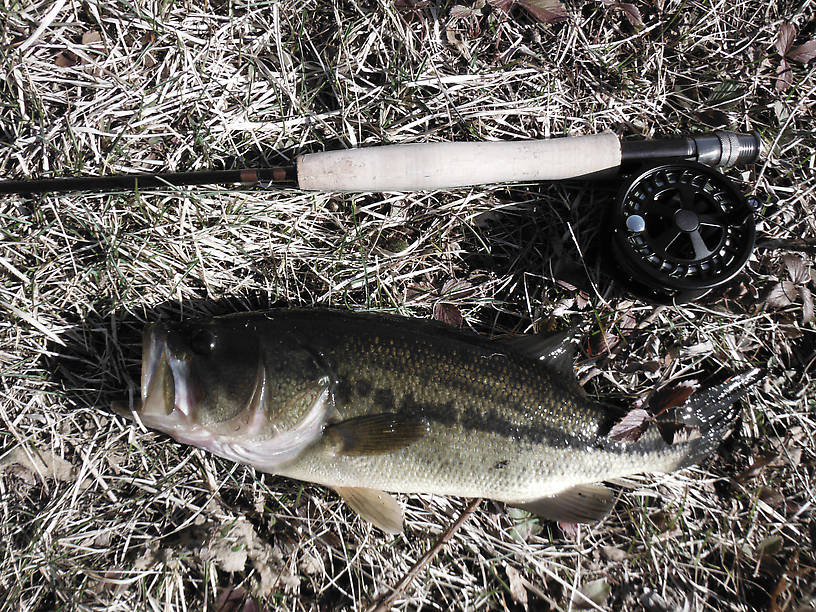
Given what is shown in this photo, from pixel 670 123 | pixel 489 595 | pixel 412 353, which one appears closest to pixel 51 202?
pixel 412 353

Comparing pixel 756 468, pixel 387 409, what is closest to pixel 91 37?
pixel 387 409

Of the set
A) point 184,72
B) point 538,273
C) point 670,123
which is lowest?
point 538,273

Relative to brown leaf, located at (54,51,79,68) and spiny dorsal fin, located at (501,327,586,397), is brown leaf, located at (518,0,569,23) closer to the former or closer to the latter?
spiny dorsal fin, located at (501,327,586,397)

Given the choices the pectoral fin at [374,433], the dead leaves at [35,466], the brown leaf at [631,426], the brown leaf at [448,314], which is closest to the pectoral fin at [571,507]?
the brown leaf at [631,426]

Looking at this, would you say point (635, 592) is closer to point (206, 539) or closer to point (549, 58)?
point (206, 539)

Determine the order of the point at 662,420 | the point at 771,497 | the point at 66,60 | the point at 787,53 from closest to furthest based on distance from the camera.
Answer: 1. the point at 662,420
2. the point at 66,60
3. the point at 771,497
4. the point at 787,53

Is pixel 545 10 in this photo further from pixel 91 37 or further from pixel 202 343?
pixel 202 343
